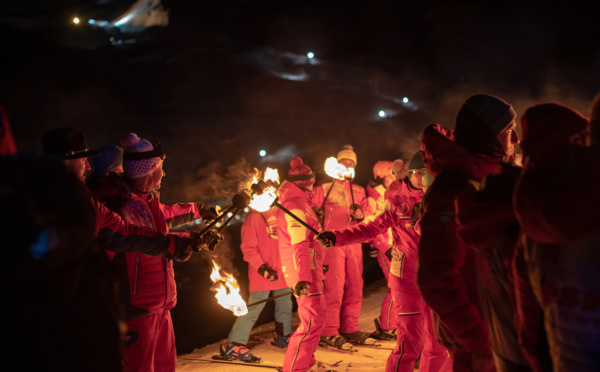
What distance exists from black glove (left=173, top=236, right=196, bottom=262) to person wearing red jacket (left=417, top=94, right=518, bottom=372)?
210 cm

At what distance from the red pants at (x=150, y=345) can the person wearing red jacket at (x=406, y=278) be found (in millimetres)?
1636

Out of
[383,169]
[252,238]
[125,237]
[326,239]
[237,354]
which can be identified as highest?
[383,169]

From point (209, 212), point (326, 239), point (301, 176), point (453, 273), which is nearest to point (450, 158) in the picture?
point (453, 273)

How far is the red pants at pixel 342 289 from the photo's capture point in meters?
6.79

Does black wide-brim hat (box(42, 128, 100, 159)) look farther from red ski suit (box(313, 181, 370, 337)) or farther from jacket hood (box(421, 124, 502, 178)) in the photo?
red ski suit (box(313, 181, 370, 337))

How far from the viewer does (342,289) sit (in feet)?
22.8

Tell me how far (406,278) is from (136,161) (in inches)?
109

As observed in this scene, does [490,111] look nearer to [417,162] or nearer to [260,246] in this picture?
[417,162]

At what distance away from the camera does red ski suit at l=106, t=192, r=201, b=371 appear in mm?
3303

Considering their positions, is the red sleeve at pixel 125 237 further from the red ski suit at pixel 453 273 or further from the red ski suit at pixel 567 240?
the red ski suit at pixel 567 240

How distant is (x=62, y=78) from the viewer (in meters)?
20.4

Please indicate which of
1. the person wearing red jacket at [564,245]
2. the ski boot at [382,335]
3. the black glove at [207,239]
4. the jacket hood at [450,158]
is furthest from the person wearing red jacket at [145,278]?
the ski boot at [382,335]

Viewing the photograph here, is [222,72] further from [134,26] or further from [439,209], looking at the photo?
[439,209]

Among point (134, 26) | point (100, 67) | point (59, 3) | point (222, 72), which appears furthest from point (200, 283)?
point (222, 72)
